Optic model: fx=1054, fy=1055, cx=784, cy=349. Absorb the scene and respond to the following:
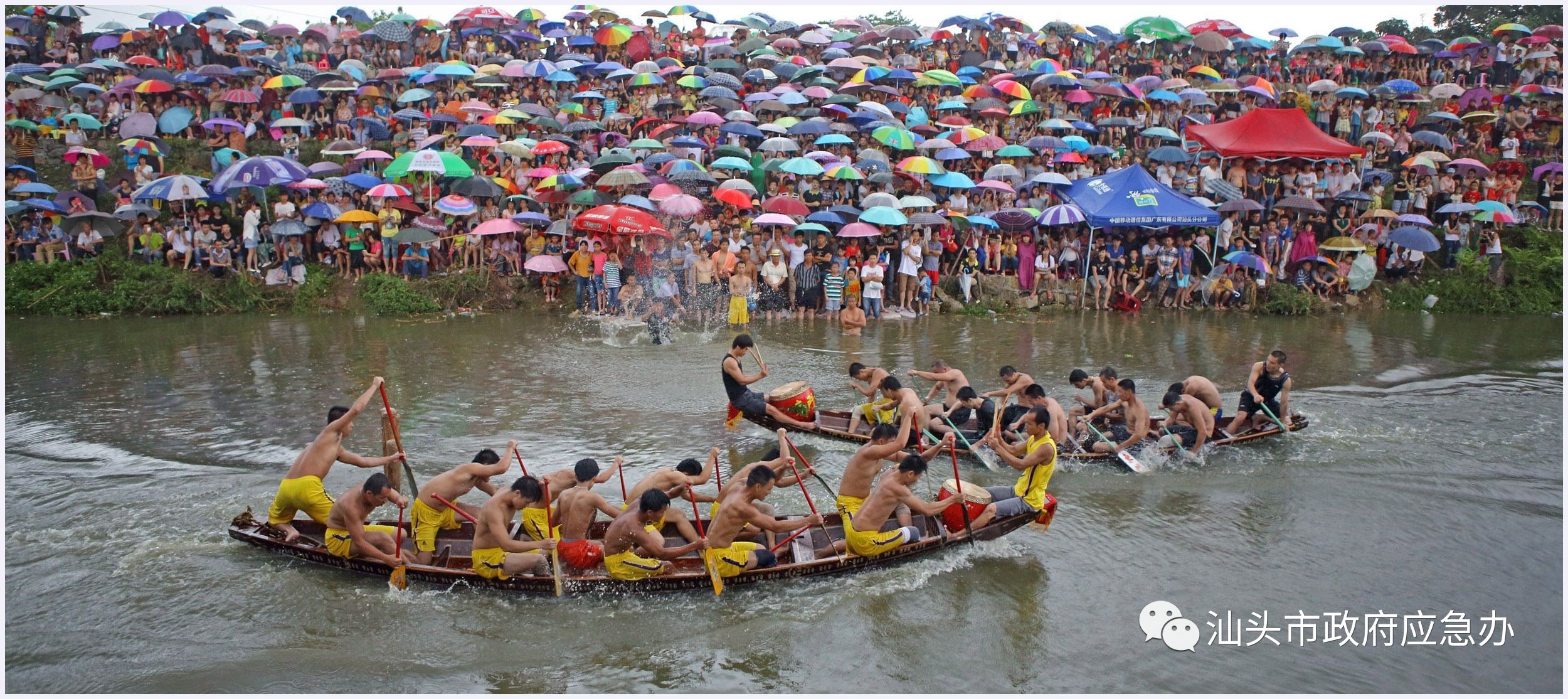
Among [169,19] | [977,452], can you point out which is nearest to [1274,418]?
[977,452]

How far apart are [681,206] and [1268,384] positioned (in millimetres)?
9742

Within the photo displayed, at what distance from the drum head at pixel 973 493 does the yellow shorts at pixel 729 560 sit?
75.1 inches

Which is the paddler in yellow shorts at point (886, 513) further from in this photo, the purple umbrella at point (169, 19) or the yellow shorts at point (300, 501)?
the purple umbrella at point (169, 19)

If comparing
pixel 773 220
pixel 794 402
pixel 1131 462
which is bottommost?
pixel 1131 462

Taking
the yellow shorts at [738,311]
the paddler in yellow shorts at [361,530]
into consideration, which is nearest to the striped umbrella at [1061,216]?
the yellow shorts at [738,311]

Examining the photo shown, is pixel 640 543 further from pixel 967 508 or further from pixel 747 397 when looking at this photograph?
pixel 747 397

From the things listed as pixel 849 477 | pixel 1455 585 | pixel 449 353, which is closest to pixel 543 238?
pixel 449 353

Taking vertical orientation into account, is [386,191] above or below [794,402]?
above

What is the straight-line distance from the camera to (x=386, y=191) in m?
18.2

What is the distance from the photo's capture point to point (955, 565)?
866 centimetres

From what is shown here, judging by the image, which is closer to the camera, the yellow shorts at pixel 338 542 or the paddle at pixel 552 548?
the paddle at pixel 552 548

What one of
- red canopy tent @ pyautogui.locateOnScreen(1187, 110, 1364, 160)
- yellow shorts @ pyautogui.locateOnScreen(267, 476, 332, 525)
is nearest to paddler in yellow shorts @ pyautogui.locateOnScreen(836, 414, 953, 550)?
yellow shorts @ pyautogui.locateOnScreen(267, 476, 332, 525)

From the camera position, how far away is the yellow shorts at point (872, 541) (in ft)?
27.1

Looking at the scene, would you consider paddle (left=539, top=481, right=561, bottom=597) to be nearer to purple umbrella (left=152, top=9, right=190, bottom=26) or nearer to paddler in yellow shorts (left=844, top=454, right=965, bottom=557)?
paddler in yellow shorts (left=844, top=454, right=965, bottom=557)
